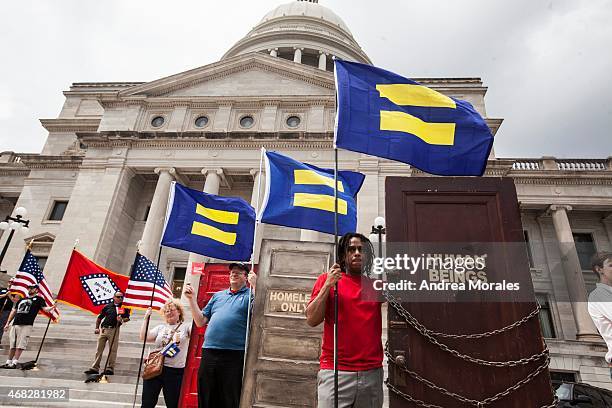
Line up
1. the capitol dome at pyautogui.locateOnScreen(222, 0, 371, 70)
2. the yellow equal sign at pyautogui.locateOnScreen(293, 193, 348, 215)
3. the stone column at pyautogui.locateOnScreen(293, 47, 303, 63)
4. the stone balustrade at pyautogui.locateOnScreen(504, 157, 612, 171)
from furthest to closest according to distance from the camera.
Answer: the capitol dome at pyautogui.locateOnScreen(222, 0, 371, 70)
the stone column at pyautogui.locateOnScreen(293, 47, 303, 63)
the stone balustrade at pyautogui.locateOnScreen(504, 157, 612, 171)
the yellow equal sign at pyautogui.locateOnScreen(293, 193, 348, 215)

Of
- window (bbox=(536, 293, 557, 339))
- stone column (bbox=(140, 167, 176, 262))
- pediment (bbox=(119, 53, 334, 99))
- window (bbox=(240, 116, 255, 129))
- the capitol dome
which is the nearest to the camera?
stone column (bbox=(140, 167, 176, 262))

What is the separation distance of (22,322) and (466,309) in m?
12.0

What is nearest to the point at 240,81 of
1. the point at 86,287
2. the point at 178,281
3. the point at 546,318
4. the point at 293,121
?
the point at 293,121

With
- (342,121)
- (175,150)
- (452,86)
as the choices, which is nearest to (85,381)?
(342,121)

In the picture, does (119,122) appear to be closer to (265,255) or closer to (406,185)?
(265,255)

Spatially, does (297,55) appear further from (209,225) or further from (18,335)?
(209,225)

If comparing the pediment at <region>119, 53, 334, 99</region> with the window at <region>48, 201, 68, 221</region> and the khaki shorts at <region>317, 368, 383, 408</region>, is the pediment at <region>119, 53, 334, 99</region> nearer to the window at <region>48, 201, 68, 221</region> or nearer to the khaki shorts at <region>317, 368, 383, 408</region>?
the window at <region>48, 201, 68, 221</region>

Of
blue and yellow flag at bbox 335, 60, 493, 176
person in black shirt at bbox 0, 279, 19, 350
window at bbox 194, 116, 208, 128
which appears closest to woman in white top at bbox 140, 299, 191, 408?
blue and yellow flag at bbox 335, 60, 493, 176

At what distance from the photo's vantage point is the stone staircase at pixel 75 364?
8789 millimetres

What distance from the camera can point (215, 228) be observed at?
793 centimetres

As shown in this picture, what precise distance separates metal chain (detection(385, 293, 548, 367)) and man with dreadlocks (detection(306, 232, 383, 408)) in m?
0.17

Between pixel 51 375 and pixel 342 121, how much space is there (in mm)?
10938

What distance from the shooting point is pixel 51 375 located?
10.4 meters

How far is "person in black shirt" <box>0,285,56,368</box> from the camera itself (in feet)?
34.8
